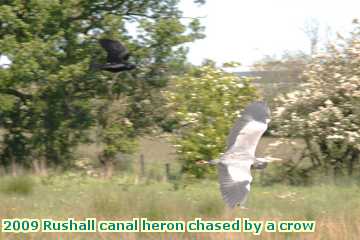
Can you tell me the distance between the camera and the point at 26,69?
1777 cm

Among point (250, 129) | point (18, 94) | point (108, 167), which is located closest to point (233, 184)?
point (250, 129)

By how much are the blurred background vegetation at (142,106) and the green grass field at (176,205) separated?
0.34 m

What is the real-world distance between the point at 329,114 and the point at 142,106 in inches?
220

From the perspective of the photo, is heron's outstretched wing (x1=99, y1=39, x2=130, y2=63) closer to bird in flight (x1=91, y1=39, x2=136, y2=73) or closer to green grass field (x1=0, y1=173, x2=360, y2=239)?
bird in flight (x1=91, y1=39, x2=136, y2=73)

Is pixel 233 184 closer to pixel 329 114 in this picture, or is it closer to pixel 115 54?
pixel 115 54

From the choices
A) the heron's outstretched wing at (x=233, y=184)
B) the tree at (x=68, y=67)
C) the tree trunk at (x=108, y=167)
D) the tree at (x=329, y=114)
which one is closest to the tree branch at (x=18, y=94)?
the tree at (x=68, y=67)

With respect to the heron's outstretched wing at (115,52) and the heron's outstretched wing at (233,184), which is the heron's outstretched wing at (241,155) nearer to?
the heron's outstretched wing at (233,184)

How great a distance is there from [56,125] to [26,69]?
2663mm

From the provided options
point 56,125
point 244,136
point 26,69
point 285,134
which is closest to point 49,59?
point 26,69

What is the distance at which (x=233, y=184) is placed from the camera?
919 centimetres

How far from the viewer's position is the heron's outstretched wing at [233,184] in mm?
8945

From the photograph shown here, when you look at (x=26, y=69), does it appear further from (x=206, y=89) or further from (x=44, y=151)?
(x=206, y=89)

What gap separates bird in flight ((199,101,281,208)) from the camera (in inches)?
358

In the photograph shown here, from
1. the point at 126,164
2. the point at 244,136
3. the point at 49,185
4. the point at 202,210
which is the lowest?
the point at 126,164
